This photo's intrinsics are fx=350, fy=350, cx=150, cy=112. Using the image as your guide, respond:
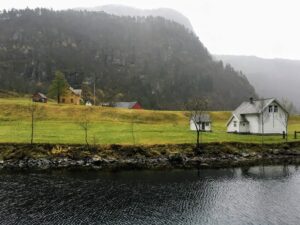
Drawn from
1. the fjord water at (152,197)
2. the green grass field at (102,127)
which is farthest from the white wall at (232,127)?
the fjord water at (152,197)

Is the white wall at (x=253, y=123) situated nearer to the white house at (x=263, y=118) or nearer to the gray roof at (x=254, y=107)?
the white house at (x=263, y=118)

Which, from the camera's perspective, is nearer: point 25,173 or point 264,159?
point 25,173

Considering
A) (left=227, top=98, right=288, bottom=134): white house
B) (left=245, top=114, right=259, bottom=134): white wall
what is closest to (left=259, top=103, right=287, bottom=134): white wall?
(left=227, top=98, right=288, bottom=134): white house

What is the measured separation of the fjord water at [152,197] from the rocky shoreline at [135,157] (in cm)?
579

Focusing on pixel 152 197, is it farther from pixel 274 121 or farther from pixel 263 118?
pixel 274 121

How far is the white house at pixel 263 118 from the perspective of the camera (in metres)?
85.8

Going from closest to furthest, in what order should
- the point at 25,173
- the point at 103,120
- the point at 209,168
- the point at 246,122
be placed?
the point at 25,173, the point at 209,168, the point at 246,122, the point at 103,120

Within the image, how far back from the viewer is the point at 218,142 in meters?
71.1

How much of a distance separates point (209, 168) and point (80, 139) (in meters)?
27.0

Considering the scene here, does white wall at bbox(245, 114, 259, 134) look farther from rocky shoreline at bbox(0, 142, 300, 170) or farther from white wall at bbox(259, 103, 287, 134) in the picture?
rocky shoreline at bbox(0, 142, 300, 170)

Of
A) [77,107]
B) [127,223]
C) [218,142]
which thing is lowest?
[127,223]

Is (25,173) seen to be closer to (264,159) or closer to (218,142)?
(218,142)

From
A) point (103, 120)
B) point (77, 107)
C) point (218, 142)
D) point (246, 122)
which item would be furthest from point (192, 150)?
point (77, 107)

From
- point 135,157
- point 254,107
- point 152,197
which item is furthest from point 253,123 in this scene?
point 152,197
